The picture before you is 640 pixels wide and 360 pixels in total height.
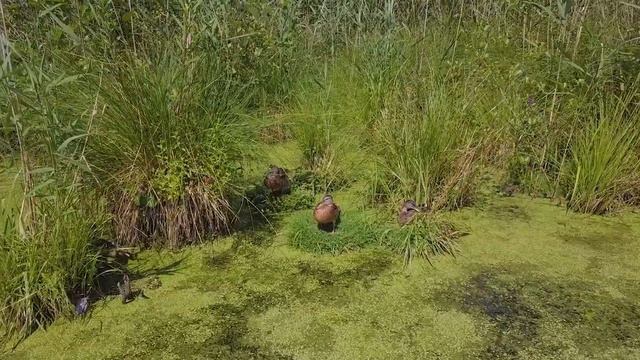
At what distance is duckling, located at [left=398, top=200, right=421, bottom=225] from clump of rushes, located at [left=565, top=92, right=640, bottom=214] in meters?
0.75

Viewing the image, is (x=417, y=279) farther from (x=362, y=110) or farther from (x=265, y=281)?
(x=362, y=110)

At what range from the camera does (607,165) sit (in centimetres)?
250

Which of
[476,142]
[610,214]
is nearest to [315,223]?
[476,142]

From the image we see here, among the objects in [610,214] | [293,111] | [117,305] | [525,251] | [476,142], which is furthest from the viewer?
[293,111]

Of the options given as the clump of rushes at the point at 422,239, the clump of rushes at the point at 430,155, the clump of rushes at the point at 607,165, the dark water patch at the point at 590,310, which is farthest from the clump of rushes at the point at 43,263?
the clump of rushes at the point at 607,165

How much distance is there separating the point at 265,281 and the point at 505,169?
139 centimetres

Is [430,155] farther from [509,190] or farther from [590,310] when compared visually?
[590,310]

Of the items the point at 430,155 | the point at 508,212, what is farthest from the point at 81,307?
the point at 508,212

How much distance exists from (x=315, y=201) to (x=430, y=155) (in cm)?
54

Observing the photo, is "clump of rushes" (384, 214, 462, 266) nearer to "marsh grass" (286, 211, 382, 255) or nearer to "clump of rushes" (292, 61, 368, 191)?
"marsh grass" (286, 211, 382, 255)

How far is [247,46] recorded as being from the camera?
11.0ft

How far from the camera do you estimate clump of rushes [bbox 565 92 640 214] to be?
2480 mm

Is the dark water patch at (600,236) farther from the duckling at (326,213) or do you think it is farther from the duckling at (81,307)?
the duckling at (81,307)

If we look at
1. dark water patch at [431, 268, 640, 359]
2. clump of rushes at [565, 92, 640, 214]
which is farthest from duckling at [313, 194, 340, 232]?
clump of rushes at [565, 92, 640, 214]
